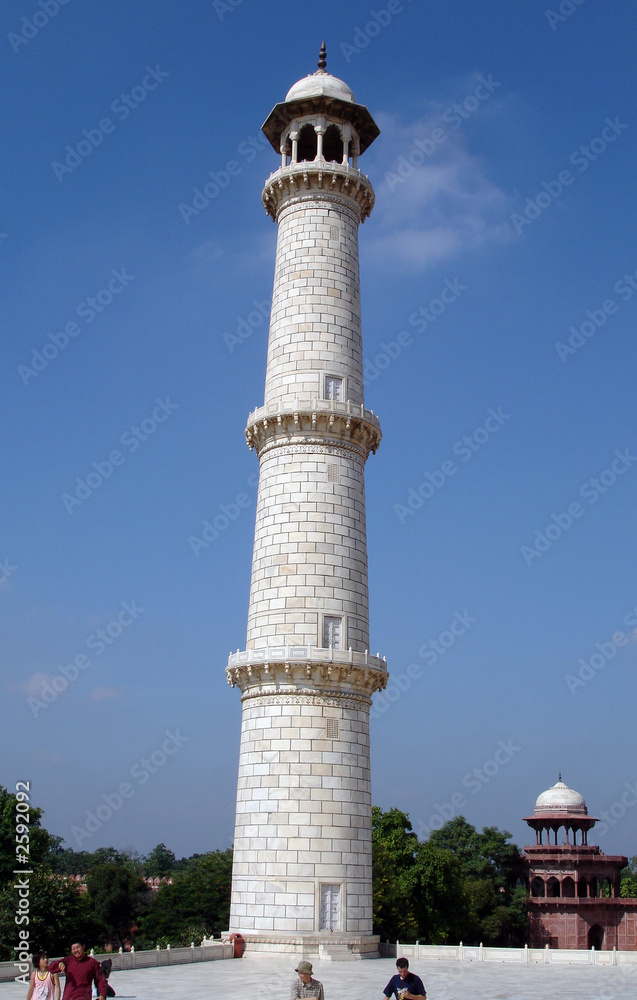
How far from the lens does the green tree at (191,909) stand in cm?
5219

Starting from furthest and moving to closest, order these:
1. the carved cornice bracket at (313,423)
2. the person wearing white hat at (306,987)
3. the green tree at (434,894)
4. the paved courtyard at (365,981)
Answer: the green tree at (434,894) < the carved cornice bracket at (313,423) < the paved courtyard at (365,981) < the person wearing white hat at (306,987)

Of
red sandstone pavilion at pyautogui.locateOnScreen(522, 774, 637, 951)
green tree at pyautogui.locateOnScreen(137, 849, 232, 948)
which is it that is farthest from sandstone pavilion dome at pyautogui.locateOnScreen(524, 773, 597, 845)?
green tree at pyautogui.locateOnScreen(137, 849, 232, 948)

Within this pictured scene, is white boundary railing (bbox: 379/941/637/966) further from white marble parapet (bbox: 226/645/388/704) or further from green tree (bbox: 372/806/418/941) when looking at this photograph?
green tree (bbox: 372/806/418/941)

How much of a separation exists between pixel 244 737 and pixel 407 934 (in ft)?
73.1

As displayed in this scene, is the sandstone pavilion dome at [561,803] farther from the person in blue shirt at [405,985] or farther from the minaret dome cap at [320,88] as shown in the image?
the person in blue shirt at [405,985]

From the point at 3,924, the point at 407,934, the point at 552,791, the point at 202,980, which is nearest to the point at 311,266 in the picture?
the point at 202,980

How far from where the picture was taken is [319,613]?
1112 inches

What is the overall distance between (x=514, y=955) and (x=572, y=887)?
120 ft

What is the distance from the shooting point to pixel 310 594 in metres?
28.4

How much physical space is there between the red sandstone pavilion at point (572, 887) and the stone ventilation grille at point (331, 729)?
38066 mm

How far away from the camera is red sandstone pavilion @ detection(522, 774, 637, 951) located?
5681cm

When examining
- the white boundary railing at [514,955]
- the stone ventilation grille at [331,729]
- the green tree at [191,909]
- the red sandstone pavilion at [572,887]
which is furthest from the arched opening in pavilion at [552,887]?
the stone ventilation grille at [331,729]

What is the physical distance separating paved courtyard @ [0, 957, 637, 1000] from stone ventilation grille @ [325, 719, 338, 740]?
599cm

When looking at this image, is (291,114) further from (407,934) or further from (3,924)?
(407,934)
